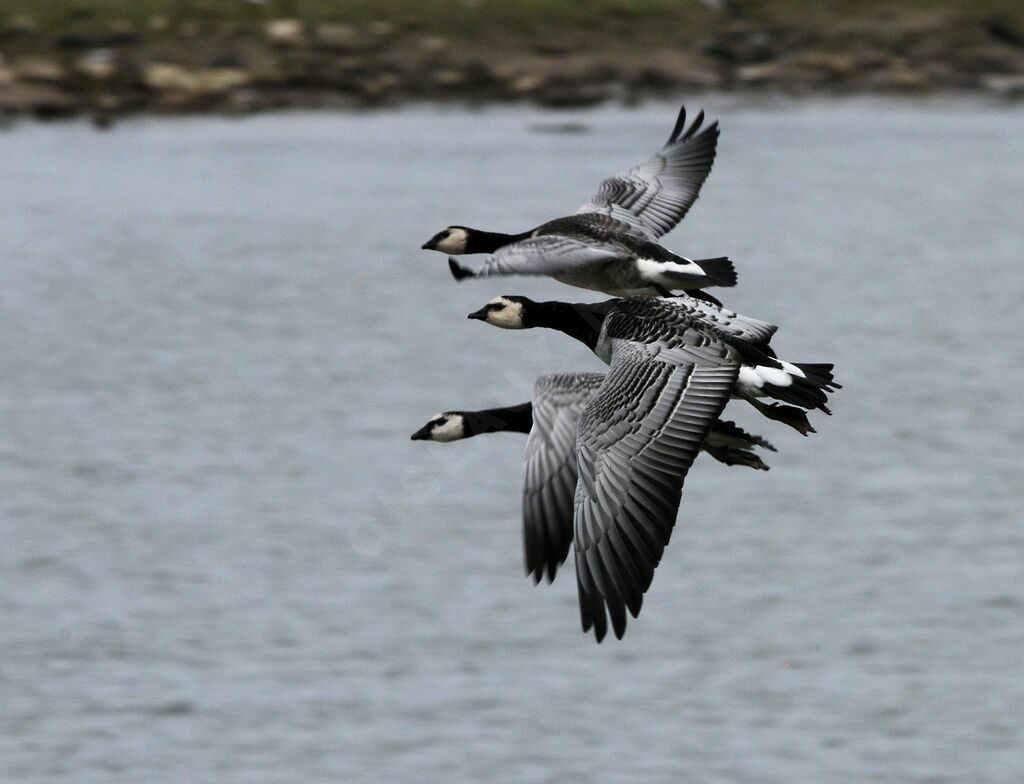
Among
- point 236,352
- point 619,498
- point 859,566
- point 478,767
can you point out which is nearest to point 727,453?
point 619,498

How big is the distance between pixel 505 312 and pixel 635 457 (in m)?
2.06

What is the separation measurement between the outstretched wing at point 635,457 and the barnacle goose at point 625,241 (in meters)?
0.58

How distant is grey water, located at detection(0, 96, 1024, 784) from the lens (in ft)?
47.7

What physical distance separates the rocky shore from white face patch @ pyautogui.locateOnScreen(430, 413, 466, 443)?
29.5m

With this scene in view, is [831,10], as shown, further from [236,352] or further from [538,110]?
[236,352]

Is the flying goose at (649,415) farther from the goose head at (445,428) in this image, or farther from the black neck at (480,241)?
the black neck at (480,241)

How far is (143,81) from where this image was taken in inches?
1608

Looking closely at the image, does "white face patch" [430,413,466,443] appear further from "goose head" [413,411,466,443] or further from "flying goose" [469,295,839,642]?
"flying goose" [469,295,839,642]

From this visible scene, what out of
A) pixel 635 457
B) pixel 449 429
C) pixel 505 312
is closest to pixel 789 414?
pixel 635 457

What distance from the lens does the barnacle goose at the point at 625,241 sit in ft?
32.5

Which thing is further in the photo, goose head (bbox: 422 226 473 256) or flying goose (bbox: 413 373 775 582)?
goose head (bbox: 422 226 473 256)

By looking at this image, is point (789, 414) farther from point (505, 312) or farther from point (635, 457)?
point (505, 312)

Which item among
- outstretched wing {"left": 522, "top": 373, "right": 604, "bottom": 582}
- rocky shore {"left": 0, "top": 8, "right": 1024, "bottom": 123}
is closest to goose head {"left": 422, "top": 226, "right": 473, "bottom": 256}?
outstretched wing {"left": 522, "top": 373, "right": 604, "bottom": 582}

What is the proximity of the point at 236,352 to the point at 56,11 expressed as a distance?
16.4 metres
